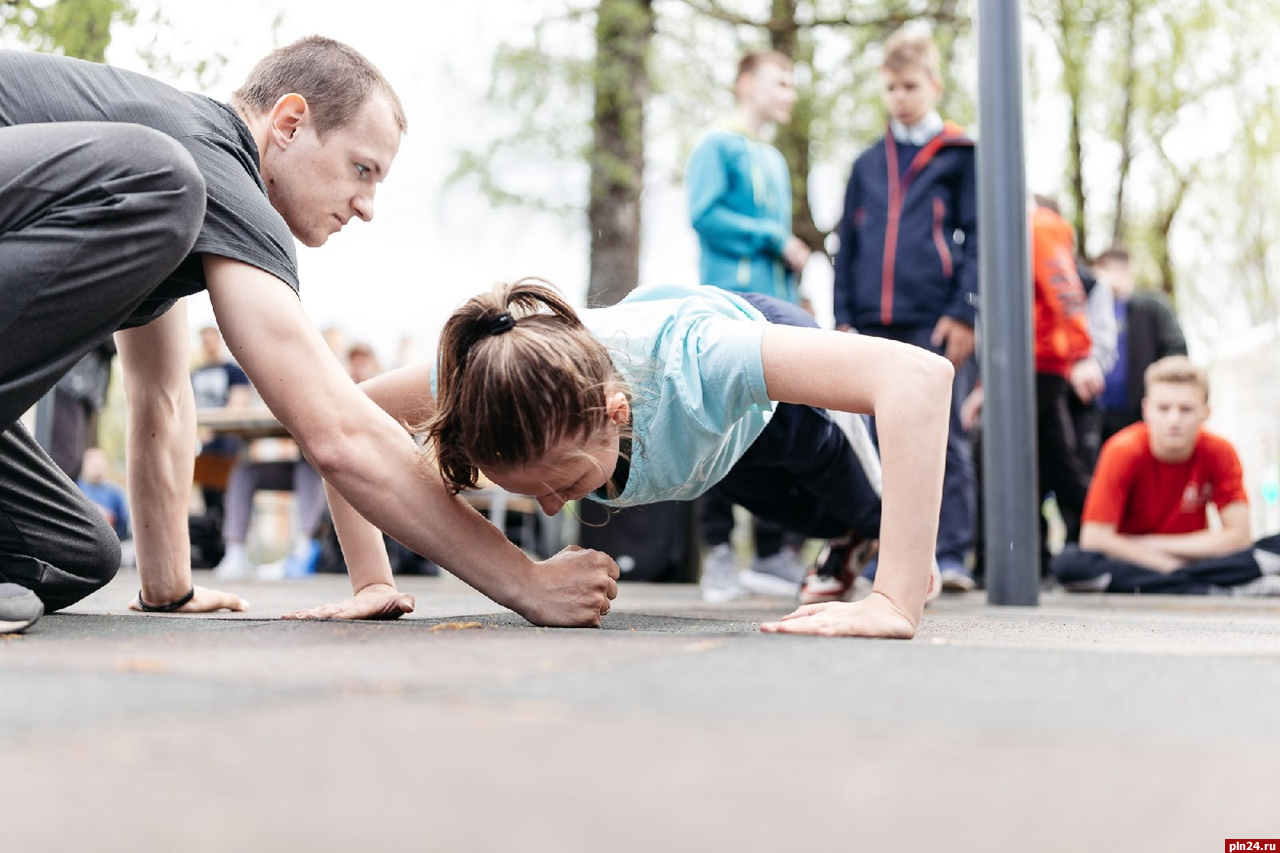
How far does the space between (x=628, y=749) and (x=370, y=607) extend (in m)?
1.49

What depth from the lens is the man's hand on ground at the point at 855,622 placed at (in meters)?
1.83

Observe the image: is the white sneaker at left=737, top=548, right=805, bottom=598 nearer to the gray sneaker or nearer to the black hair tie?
the black hair tie

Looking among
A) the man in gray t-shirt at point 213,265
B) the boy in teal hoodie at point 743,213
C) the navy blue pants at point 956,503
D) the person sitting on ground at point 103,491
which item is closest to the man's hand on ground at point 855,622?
the man in gray t-shirt at point 213,265

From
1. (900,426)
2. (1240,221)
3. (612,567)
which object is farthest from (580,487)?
(1240,221)

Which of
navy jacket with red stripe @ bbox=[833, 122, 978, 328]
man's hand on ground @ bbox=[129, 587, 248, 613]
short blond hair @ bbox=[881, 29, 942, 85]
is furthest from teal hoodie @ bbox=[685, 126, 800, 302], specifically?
man's hand on ground @ bbox=[129, 587, 248, 613]

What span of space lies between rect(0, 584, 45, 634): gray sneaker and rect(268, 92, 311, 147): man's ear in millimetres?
948

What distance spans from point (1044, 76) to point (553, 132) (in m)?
4.71

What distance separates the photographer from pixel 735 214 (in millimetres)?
4340

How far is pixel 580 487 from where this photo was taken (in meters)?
2.13

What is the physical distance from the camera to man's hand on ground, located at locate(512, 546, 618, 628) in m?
2.06

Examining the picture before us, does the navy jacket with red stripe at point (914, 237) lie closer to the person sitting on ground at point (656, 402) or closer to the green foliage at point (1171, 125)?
the person sitting on ground at point (656, 402)

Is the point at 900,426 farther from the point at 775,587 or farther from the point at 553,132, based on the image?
the point at 553,132

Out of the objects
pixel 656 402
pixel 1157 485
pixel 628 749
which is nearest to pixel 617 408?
pixel 656 402

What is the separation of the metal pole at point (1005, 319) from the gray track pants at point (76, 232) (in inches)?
97.8
